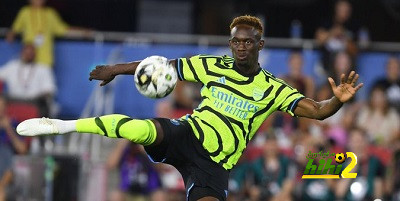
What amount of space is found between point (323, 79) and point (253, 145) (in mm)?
1627

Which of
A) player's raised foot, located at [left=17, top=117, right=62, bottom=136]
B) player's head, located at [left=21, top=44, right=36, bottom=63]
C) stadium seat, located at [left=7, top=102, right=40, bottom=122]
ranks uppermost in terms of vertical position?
player's head, located at [left=21, top=44, right=36, bottom=63]

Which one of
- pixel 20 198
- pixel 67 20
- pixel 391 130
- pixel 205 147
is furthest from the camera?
pixel 67 20

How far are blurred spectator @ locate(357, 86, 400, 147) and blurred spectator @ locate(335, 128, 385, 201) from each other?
936mm

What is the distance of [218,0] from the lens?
747 inches

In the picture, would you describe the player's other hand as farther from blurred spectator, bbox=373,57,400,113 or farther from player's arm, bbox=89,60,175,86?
blurred spectator, bbox=373,57,400,113

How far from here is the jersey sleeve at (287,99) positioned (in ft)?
34.8

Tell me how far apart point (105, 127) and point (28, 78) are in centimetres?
727

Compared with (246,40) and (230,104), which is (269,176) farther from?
(246,40)

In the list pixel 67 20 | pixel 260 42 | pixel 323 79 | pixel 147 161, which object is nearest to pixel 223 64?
pixel 260 42

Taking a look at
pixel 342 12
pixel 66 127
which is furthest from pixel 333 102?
pixel 342 12

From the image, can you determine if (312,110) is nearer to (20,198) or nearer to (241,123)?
(241,123)

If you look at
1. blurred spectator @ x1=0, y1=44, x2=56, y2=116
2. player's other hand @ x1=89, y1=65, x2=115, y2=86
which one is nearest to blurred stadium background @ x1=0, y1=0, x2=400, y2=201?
blurred spectator @ x1=0, y1=44, x2=56, y2=116

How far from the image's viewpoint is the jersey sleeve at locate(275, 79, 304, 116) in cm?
1059

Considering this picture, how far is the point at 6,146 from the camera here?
1578cm
